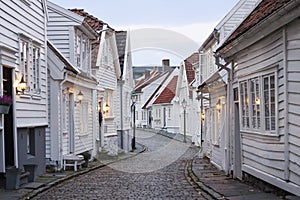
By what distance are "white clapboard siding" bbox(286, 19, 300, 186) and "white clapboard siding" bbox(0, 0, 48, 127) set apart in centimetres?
681

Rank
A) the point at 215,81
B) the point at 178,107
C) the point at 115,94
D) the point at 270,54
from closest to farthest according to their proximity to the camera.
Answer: the point at 270,54 → the point at 215,81 → the point at 115,94 → the point at 178,107

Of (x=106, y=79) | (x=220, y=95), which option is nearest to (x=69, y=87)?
(x=220, y=95)

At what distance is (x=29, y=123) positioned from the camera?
52.6 feet

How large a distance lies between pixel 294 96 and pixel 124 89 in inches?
1027

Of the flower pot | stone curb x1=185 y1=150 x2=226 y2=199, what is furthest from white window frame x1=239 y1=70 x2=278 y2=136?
the flower pot

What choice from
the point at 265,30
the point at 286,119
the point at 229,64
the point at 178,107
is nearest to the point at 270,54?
the point at 265,30

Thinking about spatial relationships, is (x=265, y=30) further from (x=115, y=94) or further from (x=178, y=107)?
(x=178, y=107)

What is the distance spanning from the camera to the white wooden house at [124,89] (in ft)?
116

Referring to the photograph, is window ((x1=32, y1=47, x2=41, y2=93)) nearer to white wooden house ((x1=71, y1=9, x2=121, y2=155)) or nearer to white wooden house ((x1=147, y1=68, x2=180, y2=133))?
white wooden house ((x1=71, y1=9, x2=121, y2=155))

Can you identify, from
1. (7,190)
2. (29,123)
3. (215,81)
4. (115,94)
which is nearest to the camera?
(7,190)

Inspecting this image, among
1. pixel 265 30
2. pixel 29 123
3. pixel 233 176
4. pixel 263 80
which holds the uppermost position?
pixel 265 30

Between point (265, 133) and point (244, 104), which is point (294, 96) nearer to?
point (265, 133)

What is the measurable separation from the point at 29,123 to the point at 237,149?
5.85 metres

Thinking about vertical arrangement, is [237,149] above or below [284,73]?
below
